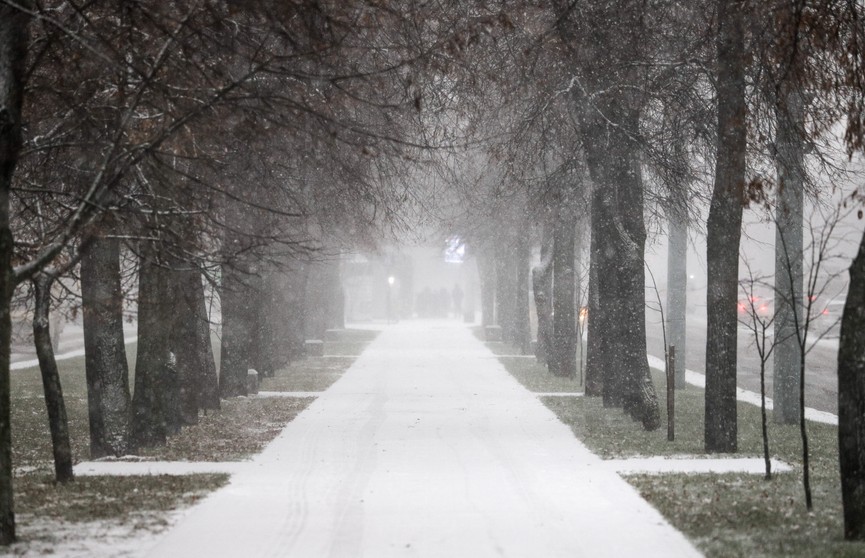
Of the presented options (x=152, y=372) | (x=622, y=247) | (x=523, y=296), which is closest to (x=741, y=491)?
(x=622, y=247)

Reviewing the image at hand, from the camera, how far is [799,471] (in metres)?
12.7

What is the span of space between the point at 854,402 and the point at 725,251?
5.70 meters

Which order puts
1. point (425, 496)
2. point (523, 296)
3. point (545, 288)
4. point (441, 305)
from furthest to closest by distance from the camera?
point (441, 305) → point (523, 296) → point (545, 288) → point (425, 496)

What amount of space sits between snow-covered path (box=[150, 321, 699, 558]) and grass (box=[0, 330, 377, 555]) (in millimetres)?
439

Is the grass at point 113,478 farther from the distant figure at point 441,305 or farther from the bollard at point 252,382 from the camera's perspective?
the distant figure at point 441,305

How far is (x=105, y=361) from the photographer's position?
1377 cm

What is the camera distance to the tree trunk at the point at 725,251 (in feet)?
45.1

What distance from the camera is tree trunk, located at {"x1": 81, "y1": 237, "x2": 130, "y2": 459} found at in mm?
13578

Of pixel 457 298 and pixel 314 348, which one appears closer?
pixel 314 348

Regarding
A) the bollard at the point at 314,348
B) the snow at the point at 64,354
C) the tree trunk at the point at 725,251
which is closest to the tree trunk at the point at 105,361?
→ the tree trunk at the point at 725,251

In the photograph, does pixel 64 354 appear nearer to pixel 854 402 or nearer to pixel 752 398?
pixel 752 398

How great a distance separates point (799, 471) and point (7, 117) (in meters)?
9.21

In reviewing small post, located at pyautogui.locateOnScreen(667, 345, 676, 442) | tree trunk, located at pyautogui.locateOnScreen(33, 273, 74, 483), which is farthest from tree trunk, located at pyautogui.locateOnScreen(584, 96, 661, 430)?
tree trunk, located at pyautogui.locateOnScreen(33, 273, 74, 483)

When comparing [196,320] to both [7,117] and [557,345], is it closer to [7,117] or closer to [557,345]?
[7,117]
